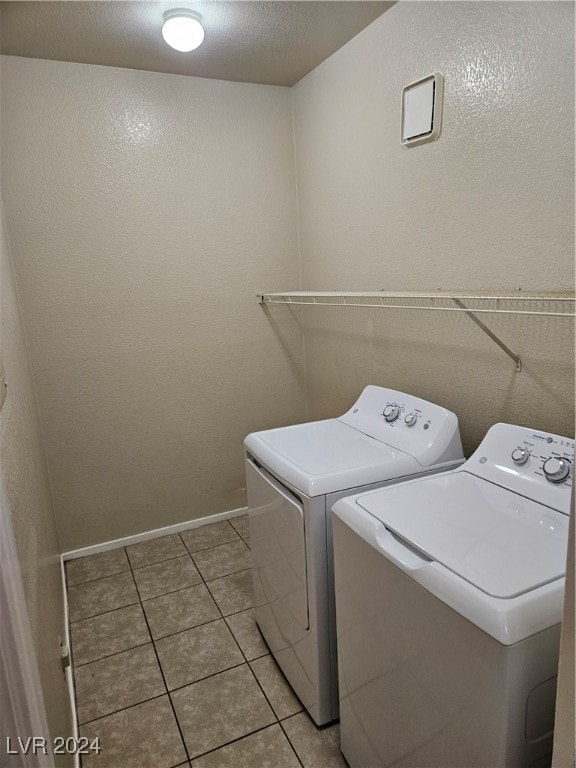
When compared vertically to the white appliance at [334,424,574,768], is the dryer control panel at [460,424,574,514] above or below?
above

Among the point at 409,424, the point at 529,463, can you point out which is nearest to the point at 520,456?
the point at 529,463

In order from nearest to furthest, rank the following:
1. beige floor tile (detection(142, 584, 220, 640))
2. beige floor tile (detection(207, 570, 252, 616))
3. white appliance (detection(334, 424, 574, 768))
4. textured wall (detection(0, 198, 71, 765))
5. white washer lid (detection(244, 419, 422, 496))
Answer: white appliance (detection(334, 424, 574, 768)) → textured wall (detection(0, 198, 71, 765)) → white washer lid (detection(244, 419, 422, 496)) → beige floor tile (detection(142, 584, 220, 640)) → beige floor tile (detection(207, 570, 252, 616))

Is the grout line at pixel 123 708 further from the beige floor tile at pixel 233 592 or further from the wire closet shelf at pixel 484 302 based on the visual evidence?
the wire closet shelf at pixel 484 302

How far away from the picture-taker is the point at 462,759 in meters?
1.00

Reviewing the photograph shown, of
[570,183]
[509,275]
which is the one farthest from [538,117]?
[509,275]

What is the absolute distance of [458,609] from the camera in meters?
0.96

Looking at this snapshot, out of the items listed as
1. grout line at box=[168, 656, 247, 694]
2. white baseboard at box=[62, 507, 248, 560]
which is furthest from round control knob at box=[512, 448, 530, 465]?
white baseboard at box=[62, 507, 248, 560]

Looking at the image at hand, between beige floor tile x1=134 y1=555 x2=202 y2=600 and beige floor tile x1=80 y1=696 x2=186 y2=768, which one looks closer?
beige floor tile x1=80 y1=696 x2=186 y2=768

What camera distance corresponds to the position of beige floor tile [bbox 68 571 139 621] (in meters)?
2.31

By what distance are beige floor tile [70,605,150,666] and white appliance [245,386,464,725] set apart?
1.86 feet

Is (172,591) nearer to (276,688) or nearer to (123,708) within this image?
(123,708)

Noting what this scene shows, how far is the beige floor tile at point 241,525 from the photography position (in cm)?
289

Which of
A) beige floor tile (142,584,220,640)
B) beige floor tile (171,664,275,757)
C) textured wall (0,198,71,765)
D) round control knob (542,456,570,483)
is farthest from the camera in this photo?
beige floor tile (142,584,220,640)

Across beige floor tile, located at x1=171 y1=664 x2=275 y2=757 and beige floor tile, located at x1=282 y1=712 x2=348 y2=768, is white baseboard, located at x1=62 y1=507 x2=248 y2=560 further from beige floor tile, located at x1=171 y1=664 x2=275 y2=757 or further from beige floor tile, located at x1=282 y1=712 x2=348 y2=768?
beige floor tile, located at x1=282 y1=712 x2=348 y2=768
